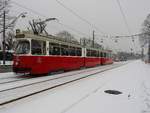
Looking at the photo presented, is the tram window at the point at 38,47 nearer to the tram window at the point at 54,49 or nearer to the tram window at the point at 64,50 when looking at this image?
the tram window at the point at 54,49

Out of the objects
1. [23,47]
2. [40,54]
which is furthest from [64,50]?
[23,47]

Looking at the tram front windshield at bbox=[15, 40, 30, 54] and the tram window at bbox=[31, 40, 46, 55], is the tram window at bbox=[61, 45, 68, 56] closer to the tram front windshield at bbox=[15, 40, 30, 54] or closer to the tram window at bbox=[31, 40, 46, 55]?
the tram window at bbox=[31, 40, 46, 55]

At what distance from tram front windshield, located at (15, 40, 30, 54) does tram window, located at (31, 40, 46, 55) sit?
343mm

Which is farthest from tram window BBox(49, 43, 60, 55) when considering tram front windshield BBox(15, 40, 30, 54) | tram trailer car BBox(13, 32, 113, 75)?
tram front windshield BBox(15, 40, 30, 54)

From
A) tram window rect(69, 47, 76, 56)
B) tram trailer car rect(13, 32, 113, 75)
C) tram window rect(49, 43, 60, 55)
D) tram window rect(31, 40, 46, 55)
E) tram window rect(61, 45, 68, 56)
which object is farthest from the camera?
tram window rect(69, 47, 76, 56)

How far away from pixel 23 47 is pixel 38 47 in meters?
1.07

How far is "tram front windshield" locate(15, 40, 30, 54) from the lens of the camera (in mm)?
15727

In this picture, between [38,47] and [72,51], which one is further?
[72,51]

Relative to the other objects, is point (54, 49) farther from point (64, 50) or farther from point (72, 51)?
point (72, 51)

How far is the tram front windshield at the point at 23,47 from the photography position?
619 inches

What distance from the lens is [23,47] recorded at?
15.9 metres

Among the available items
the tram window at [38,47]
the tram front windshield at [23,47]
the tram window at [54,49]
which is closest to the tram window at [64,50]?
the tram window at [54,49]

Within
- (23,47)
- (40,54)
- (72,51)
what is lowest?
(40,54)

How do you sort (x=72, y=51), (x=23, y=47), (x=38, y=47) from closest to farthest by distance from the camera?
(x=23, y=47), (x=38, y=47), (x=72, y=51)
